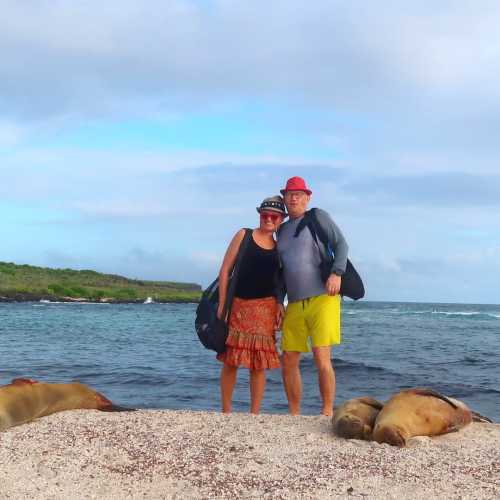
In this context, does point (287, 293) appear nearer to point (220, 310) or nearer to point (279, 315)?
point (279, 315)

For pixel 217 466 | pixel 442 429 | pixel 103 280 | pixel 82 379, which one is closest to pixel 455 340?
pixel 82 379

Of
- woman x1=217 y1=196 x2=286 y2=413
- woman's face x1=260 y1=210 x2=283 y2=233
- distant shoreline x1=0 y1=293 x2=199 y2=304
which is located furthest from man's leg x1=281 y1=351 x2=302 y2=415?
distant shoreline x1=0 y1=293 x2=199 y2=304

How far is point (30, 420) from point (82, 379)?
22.7ft

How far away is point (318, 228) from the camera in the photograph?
6.72 metres

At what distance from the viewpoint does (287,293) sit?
6.94 meters

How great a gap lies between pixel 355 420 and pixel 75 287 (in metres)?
75.2

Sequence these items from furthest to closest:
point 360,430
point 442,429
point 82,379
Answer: point 82,379 → point 442,429 → point 360,430

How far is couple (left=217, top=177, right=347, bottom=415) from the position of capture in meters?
6.75

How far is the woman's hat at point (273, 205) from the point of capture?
6773 mm

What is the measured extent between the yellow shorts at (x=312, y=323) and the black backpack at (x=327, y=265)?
15 centimetres

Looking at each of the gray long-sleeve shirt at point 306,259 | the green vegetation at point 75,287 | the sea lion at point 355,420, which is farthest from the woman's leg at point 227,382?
the green vegetation at point 75,287

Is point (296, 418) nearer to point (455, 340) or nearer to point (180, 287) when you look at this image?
point (455, 340)

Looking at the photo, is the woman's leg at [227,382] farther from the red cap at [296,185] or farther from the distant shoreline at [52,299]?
the distant shoreline at [52,299]

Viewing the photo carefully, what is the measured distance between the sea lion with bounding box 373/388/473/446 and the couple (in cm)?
81
